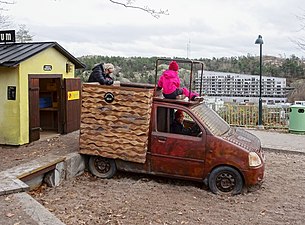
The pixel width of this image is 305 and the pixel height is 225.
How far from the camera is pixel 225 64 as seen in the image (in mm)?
22734

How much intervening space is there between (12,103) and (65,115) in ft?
6.32

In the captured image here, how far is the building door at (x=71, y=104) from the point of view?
36.0 ft

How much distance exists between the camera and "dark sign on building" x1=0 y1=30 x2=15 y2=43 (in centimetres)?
1080

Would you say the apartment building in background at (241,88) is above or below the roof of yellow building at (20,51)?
below

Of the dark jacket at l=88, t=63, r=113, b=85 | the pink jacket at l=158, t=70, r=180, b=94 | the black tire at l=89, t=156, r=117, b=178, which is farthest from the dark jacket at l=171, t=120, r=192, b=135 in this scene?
the dark jacket at l=88, t=63, r=113, b=85

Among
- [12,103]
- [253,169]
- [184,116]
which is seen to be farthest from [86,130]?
[253,169]

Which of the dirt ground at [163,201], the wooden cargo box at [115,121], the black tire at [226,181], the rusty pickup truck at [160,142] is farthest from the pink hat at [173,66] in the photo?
the dirt ground at [163,201]

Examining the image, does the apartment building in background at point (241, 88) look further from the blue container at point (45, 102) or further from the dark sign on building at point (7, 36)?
the dark sign on building at point (7, 36)

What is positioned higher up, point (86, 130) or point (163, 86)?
point (163, 86)

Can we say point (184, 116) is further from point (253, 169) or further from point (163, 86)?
point (253, 169)

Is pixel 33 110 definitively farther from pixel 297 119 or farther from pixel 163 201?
pixel 297 119

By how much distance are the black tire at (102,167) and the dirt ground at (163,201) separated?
134mm

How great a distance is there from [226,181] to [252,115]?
853 cm

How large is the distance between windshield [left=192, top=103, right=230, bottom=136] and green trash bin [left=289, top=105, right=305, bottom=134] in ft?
20.4
